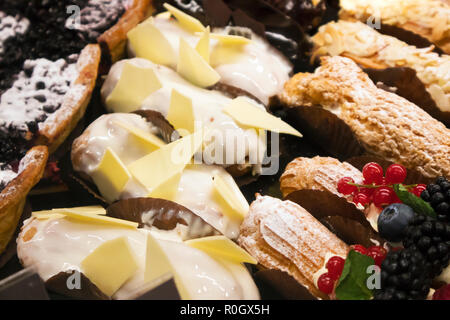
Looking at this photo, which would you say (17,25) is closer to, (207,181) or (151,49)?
(151,49)

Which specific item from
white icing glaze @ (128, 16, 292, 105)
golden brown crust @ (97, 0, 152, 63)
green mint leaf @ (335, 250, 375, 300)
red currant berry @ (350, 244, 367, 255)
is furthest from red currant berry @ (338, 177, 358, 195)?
golden brown crust @ (97, 0, 152, 63)

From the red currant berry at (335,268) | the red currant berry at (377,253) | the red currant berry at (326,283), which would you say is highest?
the red currant berry at (377,253)

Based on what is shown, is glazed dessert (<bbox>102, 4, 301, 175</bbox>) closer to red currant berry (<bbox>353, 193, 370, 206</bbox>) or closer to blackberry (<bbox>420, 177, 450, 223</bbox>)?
red currant berry (<bbox>353, 193, 370, 206</bbox>)

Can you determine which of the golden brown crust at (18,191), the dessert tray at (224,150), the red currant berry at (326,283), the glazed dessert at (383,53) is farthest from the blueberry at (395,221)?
the golden brown crust at (18,191)

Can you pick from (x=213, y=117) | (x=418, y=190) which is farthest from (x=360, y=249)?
(x=213, y=117)

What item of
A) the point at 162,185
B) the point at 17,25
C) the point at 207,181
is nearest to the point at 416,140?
the point at 207,181

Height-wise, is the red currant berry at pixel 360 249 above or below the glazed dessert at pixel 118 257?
above

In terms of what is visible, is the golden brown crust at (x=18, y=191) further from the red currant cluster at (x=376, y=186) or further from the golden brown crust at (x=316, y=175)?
the red currant cluster at (x=376, y=186)
